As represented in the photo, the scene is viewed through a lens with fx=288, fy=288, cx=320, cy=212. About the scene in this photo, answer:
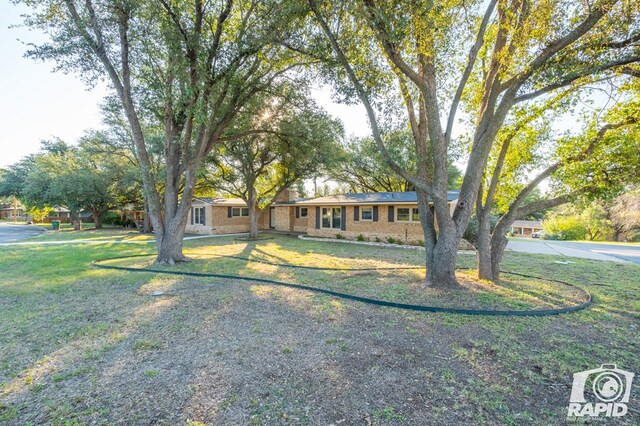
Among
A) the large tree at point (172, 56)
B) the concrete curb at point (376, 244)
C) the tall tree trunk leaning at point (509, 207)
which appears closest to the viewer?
the tall tree trunk leaning at point (509, 207)

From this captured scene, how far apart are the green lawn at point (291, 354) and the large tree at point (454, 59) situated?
7.19ft

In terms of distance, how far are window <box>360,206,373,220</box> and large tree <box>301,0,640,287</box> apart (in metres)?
9.20

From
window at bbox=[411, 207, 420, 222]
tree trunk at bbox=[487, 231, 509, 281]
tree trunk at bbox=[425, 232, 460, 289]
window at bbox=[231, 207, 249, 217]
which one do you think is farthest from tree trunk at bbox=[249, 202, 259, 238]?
tree trunk at bbox=[487, 231, 509, 281]

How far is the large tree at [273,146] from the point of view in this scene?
1113 centimetres

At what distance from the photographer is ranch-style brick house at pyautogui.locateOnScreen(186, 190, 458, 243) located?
1484 cm

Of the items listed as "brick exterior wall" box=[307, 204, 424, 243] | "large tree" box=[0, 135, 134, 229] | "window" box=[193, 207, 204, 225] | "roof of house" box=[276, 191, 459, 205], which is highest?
"large tree" box=[0, 135, 134, 229]

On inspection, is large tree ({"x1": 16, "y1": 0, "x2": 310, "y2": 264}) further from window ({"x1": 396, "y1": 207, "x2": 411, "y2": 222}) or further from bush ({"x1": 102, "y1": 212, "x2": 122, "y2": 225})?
bush ({"x1": 102, "y1": 212, "x2": 122, "y2": 225})

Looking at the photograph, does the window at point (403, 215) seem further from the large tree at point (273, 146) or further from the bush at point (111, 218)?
the bush at point (111, 218)

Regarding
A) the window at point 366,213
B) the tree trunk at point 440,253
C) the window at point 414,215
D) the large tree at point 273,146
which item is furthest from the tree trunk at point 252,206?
the tree trunk at point 440,253

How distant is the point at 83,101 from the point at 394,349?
1158 cm

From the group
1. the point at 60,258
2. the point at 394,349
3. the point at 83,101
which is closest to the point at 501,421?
the point at 394,349

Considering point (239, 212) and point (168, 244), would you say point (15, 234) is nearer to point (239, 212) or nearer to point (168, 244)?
point (239, 212)

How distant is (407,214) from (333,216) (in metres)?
4.84

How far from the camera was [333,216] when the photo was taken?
58.9ft
